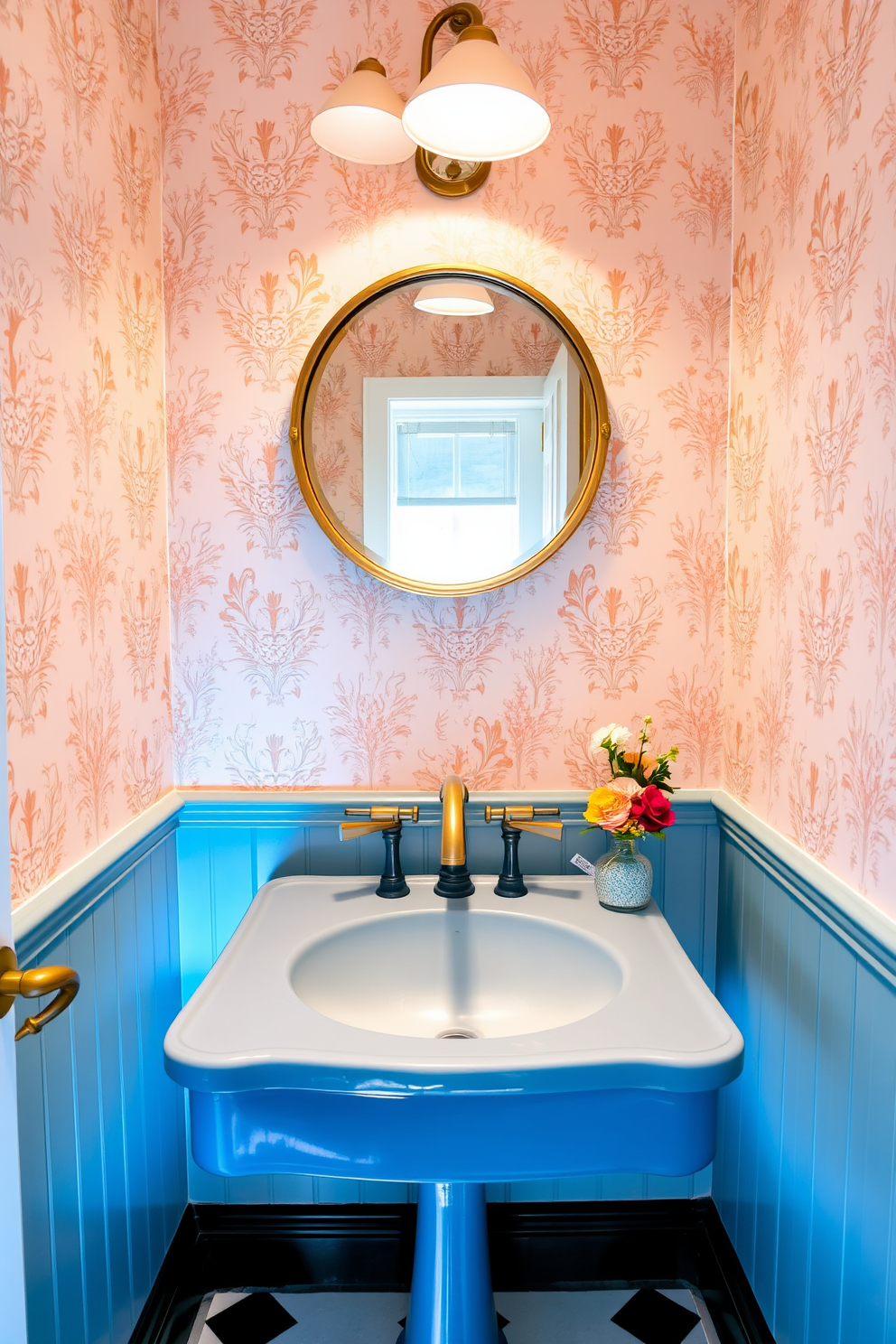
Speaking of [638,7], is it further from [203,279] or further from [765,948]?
[765,948]

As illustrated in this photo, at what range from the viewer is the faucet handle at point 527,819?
1.43 metres

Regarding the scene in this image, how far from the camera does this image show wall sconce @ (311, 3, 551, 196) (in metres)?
1.21

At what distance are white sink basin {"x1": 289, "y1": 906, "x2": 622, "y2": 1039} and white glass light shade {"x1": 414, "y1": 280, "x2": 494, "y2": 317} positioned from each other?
0.98 m

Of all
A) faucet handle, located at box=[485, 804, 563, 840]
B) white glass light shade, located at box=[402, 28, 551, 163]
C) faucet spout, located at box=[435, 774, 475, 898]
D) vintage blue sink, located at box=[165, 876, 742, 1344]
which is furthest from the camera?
faucet handle, located at box=[485, 804, 563, 840]

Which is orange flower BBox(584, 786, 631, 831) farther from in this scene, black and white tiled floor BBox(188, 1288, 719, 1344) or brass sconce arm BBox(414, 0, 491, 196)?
brass sconce arm BBox(414, 0, 491, 196)

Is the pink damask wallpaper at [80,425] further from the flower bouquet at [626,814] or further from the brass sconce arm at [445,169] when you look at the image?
the flower bouquet at [626,814]

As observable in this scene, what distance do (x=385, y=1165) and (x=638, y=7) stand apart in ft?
5.80

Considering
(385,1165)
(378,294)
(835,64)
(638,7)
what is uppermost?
(638,7)

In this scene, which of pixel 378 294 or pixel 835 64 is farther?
pixel 378 294

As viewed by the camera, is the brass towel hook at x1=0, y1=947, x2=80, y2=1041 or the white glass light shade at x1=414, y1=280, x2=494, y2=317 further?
the white glass light shade at x1=414, y1=280, x2=494, y2=317

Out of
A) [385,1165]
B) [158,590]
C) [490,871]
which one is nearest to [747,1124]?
[490,871]

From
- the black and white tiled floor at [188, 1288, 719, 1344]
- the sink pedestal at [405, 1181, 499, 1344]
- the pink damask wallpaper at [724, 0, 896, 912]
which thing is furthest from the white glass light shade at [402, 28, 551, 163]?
the black and white tiled floor at [188, 1288, 719, 1344]

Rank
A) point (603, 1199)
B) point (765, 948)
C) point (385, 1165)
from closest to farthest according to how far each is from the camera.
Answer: point (385, 1165) → point (765, 948) → point (603, 1199)

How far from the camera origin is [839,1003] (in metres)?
1.12
